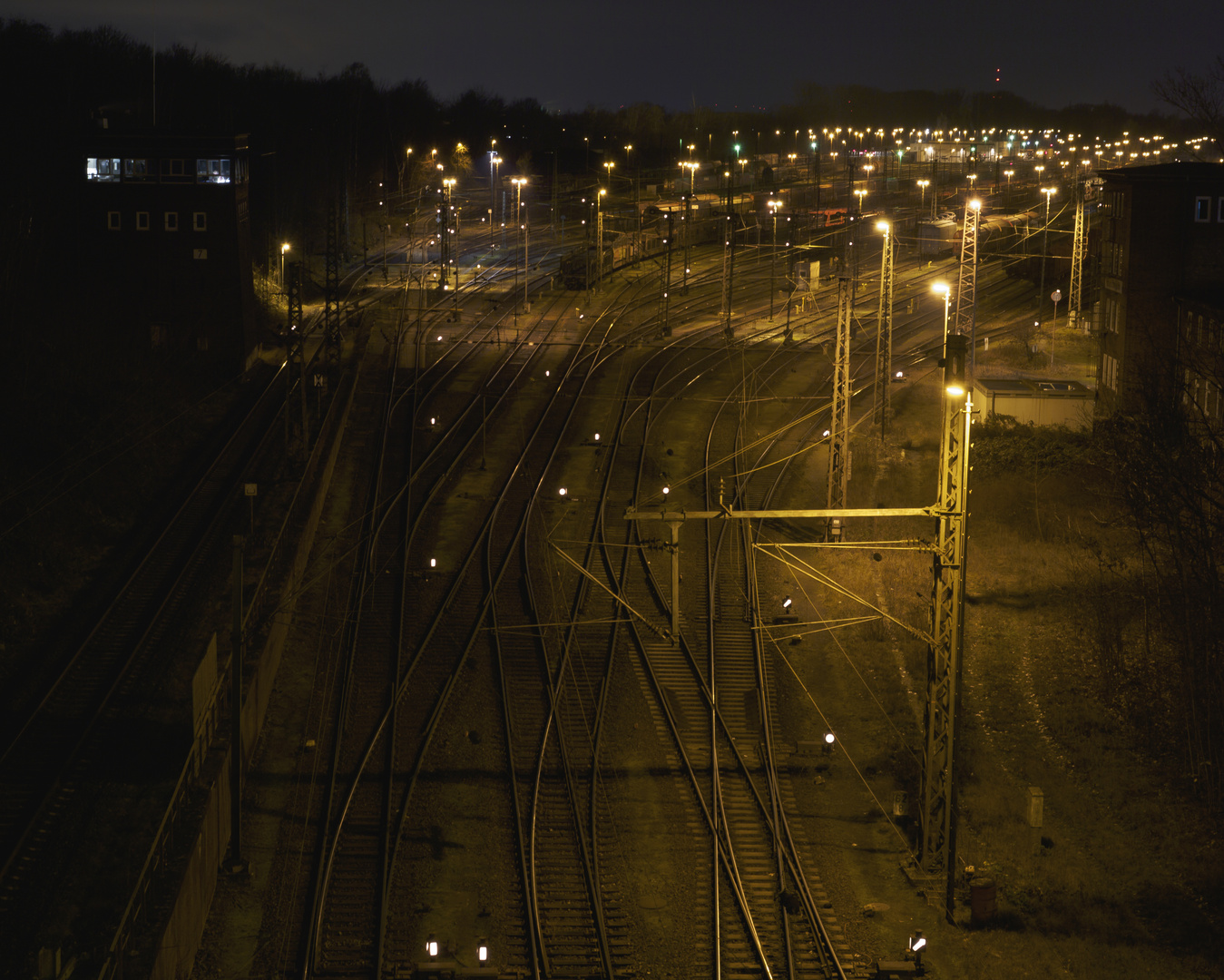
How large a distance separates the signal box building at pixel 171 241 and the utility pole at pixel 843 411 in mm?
16075

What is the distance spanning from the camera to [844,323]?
53.7ft

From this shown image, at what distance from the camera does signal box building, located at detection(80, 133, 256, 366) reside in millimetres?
28328

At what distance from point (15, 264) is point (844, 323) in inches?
764

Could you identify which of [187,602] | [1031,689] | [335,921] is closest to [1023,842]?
[1031,689]

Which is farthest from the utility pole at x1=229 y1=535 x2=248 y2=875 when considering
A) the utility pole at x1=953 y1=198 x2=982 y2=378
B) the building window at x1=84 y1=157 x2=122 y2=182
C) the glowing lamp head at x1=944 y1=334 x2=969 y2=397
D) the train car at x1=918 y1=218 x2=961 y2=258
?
→ the train car at x1=918 y1=218 x2=961 y2=258

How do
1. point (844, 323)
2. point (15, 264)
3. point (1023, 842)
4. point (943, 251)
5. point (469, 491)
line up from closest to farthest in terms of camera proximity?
1. point (1023, 842)
2. point (844, 323)
3. point (469, 491)
4. point (15, 264)
5. point (943, 251)

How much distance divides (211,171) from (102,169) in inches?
97.7

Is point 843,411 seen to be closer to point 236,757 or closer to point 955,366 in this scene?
point 955,366

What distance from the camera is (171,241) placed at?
1124 inches

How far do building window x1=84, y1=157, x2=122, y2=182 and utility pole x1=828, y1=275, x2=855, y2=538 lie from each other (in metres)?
18.8

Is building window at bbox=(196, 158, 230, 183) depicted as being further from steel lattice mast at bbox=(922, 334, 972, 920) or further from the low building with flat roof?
steel lattice mast at bbox=(922, 334, 972, 920)

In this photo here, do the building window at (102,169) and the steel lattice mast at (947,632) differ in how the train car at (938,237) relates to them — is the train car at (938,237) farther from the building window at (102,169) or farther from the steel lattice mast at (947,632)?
the steel lattice mast at (947,632)

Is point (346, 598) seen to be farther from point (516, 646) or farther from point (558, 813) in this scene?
point (558, 813)

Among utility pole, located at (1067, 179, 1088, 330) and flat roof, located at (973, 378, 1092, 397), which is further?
utility pole, located at (1067, 179, 1088, 330)
